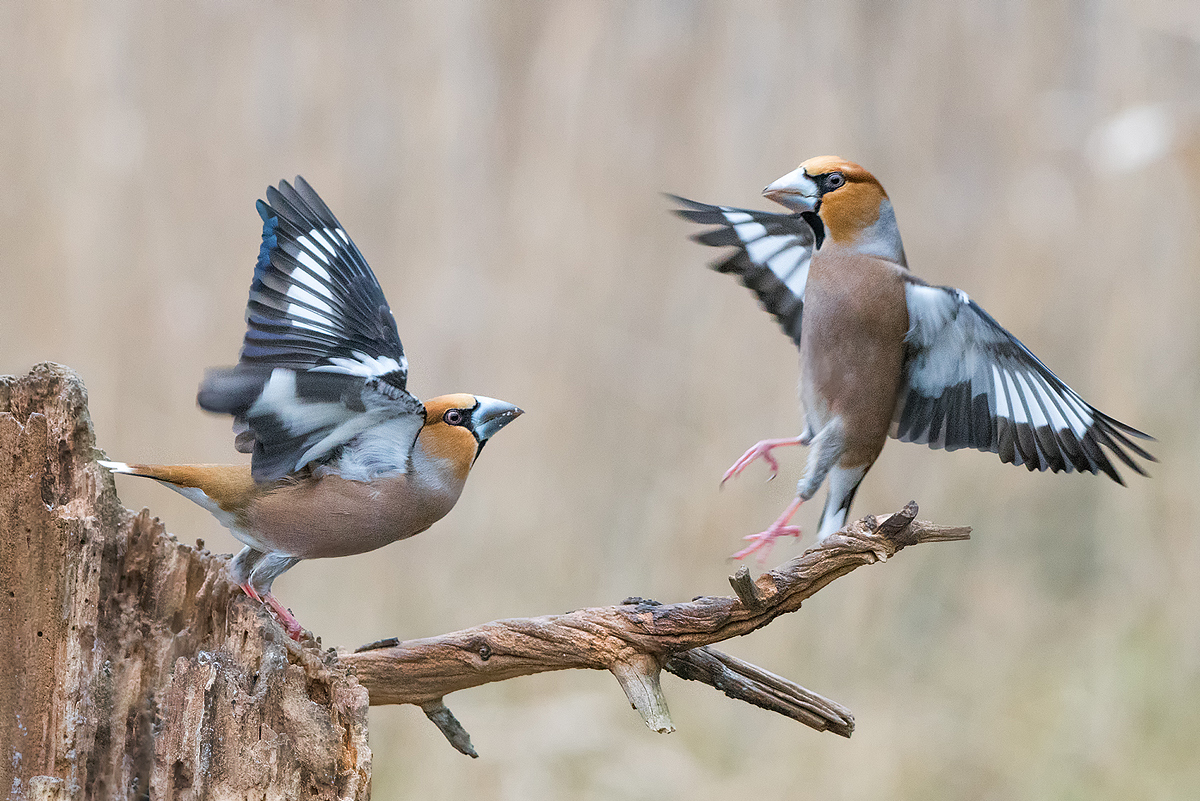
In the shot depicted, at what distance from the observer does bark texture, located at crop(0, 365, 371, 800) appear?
1.16 meters

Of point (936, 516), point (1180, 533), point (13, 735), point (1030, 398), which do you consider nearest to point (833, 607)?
point (936, 516)

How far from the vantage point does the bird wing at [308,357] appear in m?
1.25

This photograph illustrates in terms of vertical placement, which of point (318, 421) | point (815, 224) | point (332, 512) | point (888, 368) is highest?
point (815, 224)

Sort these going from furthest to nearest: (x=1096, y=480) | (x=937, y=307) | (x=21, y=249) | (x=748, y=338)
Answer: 1. (x=1096, y=480)
2. (x=748, y=338)
3. (x=21, y=249)
4. (x=937, y=307)

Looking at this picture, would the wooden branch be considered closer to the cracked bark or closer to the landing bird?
the cracked bark

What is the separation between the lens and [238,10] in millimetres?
3088

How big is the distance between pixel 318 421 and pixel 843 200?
2.69 ft

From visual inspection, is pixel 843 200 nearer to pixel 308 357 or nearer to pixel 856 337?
pixel 856 337

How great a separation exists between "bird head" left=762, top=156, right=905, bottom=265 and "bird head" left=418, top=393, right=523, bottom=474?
523 millimetres

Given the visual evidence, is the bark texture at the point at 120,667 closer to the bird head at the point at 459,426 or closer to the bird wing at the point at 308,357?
the bird wing at the point at 308,357

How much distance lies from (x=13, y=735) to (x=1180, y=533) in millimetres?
2978

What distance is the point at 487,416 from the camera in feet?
4.85

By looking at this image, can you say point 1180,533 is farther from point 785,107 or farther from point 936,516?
point 785,107

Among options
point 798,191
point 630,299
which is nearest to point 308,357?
point 798,191
